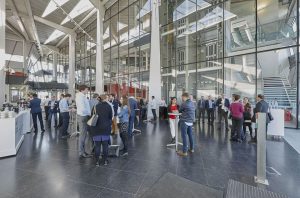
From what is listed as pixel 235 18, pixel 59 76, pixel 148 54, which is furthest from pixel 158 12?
pixel 59 76

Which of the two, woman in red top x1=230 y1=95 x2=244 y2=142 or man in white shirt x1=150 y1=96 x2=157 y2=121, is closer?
woman in red top x1=230 y1=95 x2=244 y2=142

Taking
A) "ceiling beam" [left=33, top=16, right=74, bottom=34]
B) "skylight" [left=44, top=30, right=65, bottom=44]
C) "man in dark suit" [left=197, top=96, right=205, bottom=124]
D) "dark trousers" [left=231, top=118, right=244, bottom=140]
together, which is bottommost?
"dark trousers" [left=231, top=118, right=244, bottom=140]

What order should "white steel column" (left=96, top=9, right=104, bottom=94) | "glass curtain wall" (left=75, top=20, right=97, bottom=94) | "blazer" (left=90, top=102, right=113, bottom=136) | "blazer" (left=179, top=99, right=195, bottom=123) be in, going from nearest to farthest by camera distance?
"blazer" (left=90, top=102, right=113, bottom=136), "blazer" (left=179, top=99, right=195, bottom=123), "white steel column" (left=96, top=9, right=104, bottom=94), "glass curtain wall" (left=75, top=20, right=97, bottom=94)

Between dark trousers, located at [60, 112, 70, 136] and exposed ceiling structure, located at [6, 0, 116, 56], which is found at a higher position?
exposed ceiling structure, located at [6, 0, 116, 56]

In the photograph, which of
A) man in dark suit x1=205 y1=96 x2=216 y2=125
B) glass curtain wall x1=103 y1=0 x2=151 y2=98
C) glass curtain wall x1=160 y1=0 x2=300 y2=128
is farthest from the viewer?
Result: glass curtain wall x1=103 y1=0 x2=151 y2=98

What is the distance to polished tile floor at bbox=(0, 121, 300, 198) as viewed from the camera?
2793 mm

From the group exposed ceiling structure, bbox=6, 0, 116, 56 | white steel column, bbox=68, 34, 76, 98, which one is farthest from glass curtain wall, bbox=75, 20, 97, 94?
exposed ceiling structure, bbox=6, 0, 116, 56

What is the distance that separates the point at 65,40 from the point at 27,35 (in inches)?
162

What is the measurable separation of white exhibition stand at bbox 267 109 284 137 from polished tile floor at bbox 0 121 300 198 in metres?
0.68

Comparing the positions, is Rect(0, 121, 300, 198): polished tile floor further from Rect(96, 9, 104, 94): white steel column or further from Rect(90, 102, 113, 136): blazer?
Rect(96, 9, 104, 94): white steel column

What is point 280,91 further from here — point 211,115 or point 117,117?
point 117,117

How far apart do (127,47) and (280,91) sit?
10093 millimetres

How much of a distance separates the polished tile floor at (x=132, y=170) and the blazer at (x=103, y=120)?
68 cm

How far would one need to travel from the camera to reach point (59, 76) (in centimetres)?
2470
